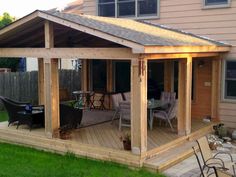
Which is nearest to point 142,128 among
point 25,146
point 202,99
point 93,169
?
point 93,169

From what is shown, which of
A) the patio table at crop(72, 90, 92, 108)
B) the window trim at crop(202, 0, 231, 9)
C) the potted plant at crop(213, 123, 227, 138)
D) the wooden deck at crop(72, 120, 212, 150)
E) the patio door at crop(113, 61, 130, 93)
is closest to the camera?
the wooden deck at crop(72, 120, 212, 150)

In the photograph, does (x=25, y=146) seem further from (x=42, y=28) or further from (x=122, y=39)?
(x=122, y=39)

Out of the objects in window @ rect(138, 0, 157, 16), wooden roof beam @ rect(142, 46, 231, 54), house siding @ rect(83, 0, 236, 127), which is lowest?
wooden roof beam @ rect(142, 46, 231, 54)

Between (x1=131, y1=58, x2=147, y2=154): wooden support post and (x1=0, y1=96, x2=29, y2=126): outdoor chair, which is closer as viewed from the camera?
(x1=131, y1=58, x2=147, y2=154): wooden support post

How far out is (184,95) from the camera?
32.6 feet

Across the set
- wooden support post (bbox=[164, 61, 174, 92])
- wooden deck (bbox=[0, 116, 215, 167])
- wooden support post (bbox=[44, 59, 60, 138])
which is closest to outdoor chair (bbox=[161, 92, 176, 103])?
wooden support post (bbox=[164, 61, 174, 92])

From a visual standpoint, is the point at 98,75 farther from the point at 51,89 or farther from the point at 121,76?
the point at 51,89

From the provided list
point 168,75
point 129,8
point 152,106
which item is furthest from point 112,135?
point 129,8

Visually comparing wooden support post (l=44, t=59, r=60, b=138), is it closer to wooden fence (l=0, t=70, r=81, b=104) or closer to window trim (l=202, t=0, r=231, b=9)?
window trim (l=202, t=0, r=231, b=9)

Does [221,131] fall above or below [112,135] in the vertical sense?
below

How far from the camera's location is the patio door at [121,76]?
13703 millimetres

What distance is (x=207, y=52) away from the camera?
1079 cm

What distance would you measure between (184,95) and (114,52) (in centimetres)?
273

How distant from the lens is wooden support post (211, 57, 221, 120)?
38.6 ft
